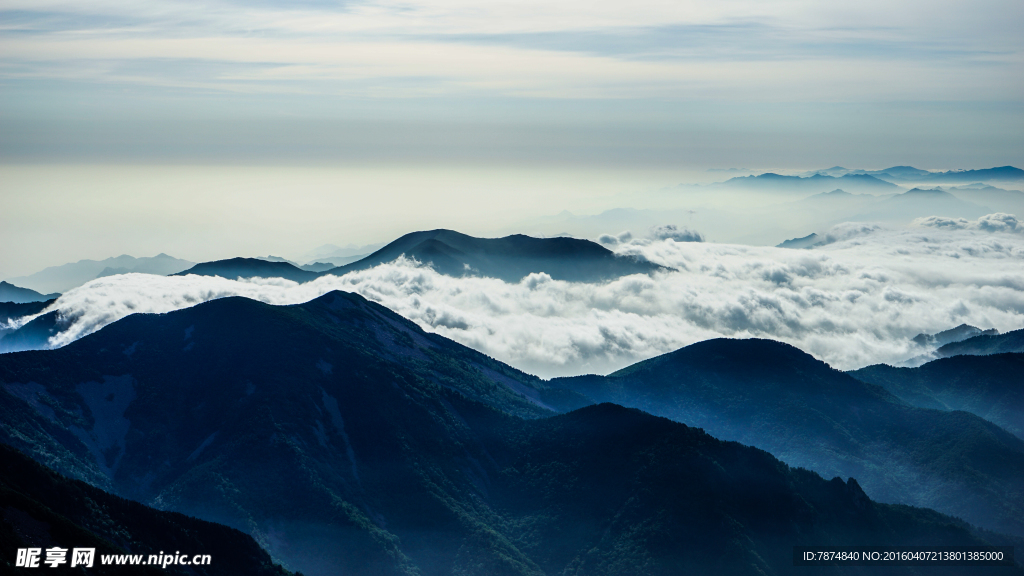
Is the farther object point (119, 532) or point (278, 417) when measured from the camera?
point (278, 417)

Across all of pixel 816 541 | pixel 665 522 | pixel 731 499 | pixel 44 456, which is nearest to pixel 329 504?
pixel 44 456

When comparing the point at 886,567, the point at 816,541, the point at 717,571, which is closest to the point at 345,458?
the point at 717,571

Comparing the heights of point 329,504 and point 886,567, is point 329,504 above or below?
above

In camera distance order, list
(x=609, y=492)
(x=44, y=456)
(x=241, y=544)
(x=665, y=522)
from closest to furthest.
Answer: (x=241, y=544), (x=44, y=456), (x=665, y=522), (x=609, y=492)

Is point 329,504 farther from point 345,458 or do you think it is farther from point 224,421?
point 224,421

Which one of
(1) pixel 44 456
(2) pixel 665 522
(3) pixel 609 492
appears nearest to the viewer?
(1) pixel 44 456

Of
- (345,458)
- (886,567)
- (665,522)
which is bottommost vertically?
(886,567)

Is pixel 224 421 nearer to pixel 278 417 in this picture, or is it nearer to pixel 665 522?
pixel 278 417
